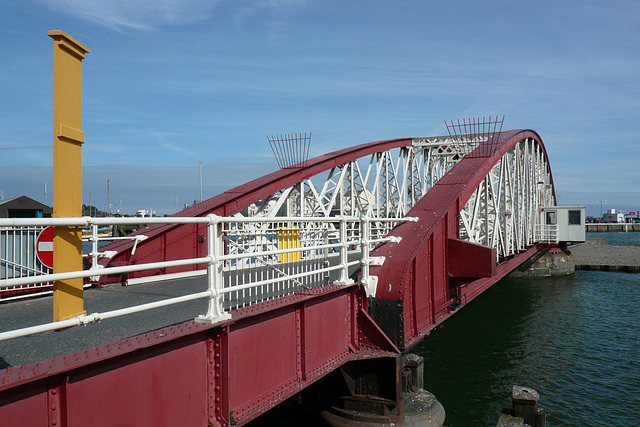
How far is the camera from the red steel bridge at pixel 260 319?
13.1 feet

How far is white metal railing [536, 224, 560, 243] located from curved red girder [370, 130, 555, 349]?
20.0m

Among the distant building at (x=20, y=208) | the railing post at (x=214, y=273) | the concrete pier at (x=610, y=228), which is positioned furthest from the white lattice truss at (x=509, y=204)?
the concrete pier at (x=610, y=228)

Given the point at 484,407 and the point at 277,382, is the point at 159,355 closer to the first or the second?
the point at 277,382

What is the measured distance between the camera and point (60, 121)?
4.12m

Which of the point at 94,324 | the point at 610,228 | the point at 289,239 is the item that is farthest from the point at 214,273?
the point at 610,228

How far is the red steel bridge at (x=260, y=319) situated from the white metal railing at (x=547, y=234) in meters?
15.9

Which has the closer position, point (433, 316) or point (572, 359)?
point (433, 316)

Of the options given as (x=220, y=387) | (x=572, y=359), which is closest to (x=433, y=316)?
(x=220, y=387)

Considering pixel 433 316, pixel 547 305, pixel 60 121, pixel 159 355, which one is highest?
pixel 60 121

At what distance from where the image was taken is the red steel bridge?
398 cm

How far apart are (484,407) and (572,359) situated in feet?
20.5

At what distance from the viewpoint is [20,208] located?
4059 centimetres

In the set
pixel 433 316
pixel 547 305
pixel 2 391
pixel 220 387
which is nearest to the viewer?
pixel 2 391

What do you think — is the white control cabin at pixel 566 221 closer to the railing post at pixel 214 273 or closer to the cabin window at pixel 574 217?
the cabin window at pixel 574 217
